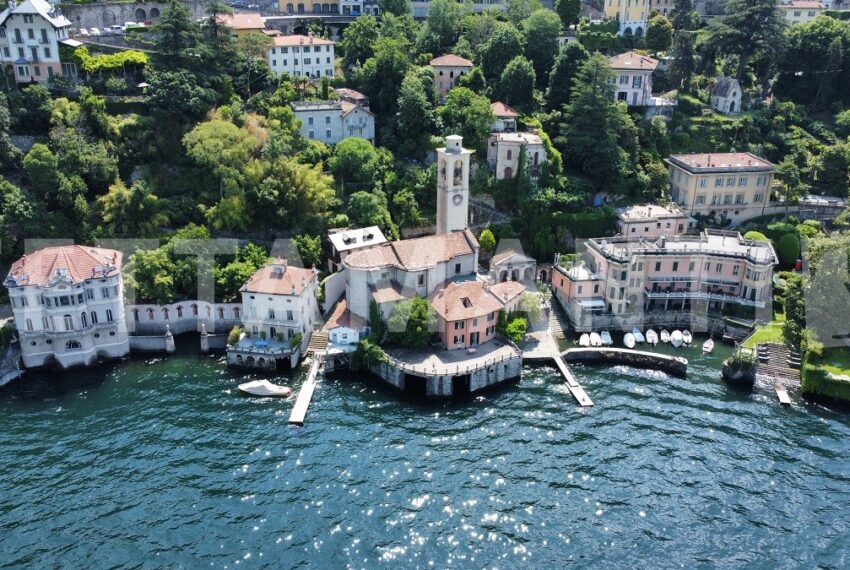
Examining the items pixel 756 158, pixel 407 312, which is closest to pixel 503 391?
pixel 407 312

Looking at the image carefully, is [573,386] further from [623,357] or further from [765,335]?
[765,335]

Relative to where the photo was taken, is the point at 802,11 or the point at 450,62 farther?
the point at 802,11

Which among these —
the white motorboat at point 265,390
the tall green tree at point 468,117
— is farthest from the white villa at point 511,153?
the white motorboat at point 265,390

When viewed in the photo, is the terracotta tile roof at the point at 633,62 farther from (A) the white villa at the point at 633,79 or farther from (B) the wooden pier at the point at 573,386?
(B) the wooden pier at the point at 573,386

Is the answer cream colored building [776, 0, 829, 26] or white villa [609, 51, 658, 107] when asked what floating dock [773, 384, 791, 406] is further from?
cream colored building [776, 0, 829, 26]

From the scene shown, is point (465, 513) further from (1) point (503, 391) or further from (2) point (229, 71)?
(2) point (229, 71)

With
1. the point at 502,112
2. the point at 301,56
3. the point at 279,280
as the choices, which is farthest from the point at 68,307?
the point at 502,112

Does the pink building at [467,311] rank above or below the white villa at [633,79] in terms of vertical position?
below
